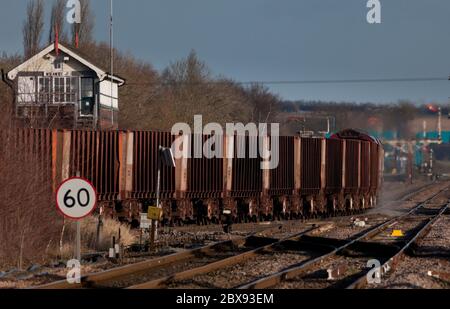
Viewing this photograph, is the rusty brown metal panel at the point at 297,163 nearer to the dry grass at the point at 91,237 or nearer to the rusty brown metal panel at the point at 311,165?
the rusty brown metal panel at the point at 311,165

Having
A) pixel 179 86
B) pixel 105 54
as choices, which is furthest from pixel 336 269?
pixel 179 86

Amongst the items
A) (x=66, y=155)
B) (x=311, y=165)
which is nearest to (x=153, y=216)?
(x=66, y=155)

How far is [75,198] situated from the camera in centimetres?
1316

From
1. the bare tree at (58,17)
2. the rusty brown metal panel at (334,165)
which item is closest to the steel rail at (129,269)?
the rusty brown metal panel at (334,165)

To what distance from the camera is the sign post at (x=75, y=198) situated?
13.1 meters

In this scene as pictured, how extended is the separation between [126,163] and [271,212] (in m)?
8.40

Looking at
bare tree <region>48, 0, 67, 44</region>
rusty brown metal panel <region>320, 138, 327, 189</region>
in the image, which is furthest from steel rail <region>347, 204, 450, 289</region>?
bare tree <region>48, 0, 67, 44</region>

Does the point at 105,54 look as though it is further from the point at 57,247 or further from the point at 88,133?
the point at 57,247

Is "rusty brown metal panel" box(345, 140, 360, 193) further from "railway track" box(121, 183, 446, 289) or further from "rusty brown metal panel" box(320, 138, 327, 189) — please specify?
"railway track" box(121, 183, 446, 289)

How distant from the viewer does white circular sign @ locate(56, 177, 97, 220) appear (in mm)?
13102

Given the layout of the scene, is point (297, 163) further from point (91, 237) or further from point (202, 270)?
point (202, 270)

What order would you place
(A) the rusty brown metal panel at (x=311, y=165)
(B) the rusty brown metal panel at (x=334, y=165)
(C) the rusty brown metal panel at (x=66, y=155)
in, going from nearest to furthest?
(C) the rusty brown metal panel at (x=66, y=155) → (A) the rusty brown metal panel at (x=311, y=165) → (B) the rusty brown metal panel at (x=334, y=165)

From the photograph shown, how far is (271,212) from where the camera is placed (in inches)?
1198

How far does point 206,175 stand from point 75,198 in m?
13.7
